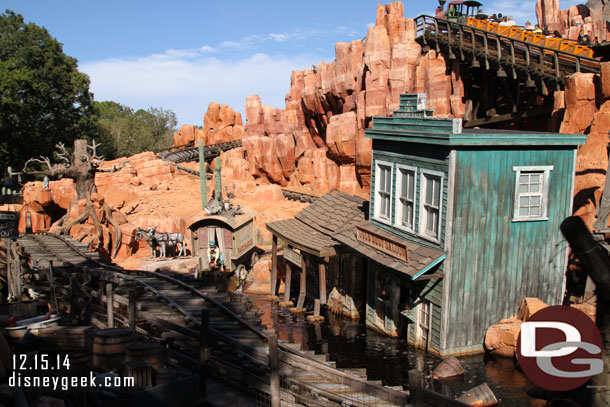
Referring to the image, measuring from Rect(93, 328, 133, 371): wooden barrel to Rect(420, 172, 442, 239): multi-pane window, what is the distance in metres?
8.35

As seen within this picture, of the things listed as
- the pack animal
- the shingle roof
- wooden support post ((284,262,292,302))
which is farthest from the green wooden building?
the pack animal

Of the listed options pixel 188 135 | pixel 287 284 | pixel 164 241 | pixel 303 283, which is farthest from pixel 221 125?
pixel 303 283

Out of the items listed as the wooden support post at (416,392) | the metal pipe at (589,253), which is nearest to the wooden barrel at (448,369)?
the wooden support post at (416,392)

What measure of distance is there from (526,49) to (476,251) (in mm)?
16343

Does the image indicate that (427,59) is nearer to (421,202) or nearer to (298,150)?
(298,150)

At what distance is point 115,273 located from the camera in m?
15.0

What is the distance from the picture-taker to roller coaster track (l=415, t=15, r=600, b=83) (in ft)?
78.2

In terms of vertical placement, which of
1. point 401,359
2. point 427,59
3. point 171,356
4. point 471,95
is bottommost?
point 401,359

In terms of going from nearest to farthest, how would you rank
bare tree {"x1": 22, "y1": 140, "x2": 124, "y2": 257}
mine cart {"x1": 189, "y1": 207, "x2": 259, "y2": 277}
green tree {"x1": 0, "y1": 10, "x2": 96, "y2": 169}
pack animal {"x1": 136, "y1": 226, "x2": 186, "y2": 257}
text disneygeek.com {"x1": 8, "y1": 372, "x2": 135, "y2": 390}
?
1. text disneygeek.com {"x1": 8, "y1": 372, "x2": 135, "y2": 390}
2. mine cart {"x1": 189, "y1": 207, "x2": 259, "y2": 277}
3. pack animal {"x1": 136, "y1": 226, "x2": 186, "y2": 257}
4. bare tree {"x1": 22, "y1": 140, "x2": 124, "y2": 257}
5. green tree {"x1": 0, "y1": 10, "x2": 96, "y2": 169}

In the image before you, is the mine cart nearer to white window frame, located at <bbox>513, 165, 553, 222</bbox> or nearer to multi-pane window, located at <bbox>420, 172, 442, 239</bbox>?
multi-pane window, located at <bbox>420, 172, 442, 239</bbox>

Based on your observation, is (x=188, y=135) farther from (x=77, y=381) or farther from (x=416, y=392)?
(x=416, y=392)

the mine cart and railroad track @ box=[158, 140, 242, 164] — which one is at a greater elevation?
railroad track @ box=[158, 140, 242, 164]

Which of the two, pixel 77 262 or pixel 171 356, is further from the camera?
pixel 77 262

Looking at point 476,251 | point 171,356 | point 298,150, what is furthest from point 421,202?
point 298,150
